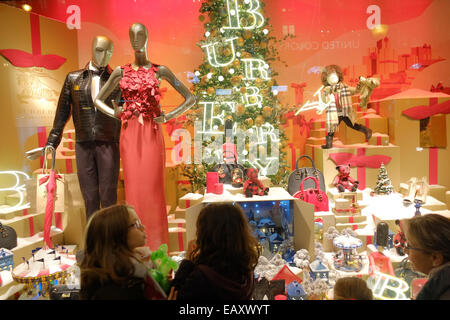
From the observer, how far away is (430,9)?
4.72 metres

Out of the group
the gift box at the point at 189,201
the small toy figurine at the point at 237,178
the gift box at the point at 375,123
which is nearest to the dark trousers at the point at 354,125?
the gift box at the point at 375,123

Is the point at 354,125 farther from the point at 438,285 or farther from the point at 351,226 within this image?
the point at 438,285

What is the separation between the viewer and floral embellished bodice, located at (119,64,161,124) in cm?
Answer: 305

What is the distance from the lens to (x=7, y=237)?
3316 millimetres

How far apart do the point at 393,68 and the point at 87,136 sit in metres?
3.87

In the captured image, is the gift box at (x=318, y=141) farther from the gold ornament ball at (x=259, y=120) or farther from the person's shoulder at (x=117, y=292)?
the person's shoulder at (x=117, y=292)

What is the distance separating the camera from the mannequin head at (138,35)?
304cm

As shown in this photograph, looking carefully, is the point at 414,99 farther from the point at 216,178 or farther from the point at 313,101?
the point at 216,178

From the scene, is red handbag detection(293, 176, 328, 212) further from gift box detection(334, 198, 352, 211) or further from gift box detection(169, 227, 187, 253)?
gift box detection(169, 227, 187, 253)

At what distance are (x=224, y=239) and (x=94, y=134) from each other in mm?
1880

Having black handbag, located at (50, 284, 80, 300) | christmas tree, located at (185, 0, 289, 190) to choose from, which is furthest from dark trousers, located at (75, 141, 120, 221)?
christmas tree, located at (185, 0, 289, 190)

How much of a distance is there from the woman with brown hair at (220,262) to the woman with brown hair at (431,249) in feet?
2.63

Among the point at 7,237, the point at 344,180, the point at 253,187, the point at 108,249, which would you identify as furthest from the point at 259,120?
the point at 108,249
